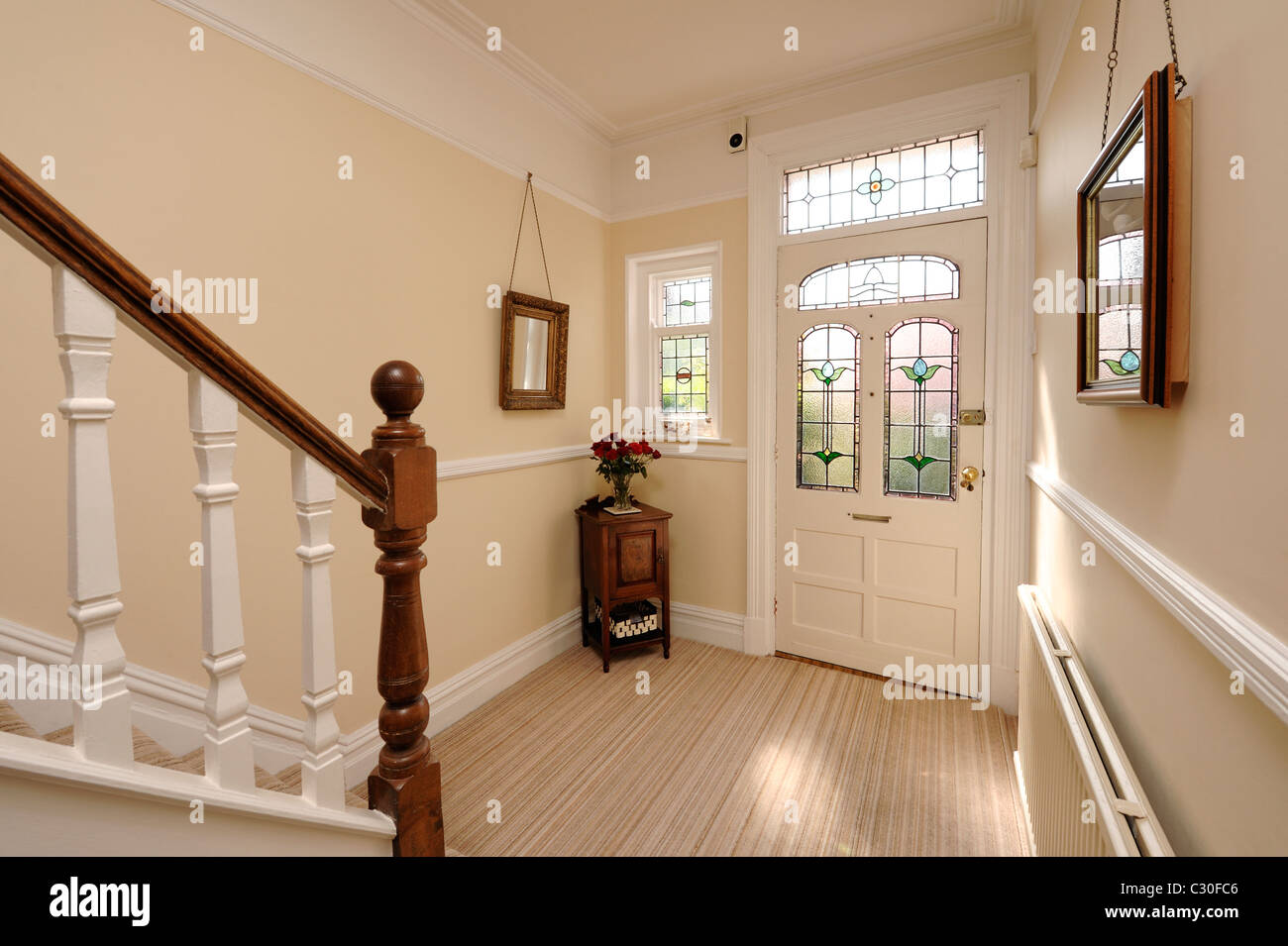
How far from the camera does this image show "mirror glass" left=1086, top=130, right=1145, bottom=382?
1097 mm

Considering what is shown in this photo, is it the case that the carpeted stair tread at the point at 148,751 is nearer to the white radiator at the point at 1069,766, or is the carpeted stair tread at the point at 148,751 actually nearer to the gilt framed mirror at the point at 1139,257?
the white radiator at the point at 1069,766

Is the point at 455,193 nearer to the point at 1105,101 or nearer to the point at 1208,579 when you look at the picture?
the point at 1105,101

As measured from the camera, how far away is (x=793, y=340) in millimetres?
3186

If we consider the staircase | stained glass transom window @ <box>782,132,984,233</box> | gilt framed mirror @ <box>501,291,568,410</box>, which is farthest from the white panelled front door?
the staircase

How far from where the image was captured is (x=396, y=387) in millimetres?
1180

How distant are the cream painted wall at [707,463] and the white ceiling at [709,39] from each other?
2.00 ft

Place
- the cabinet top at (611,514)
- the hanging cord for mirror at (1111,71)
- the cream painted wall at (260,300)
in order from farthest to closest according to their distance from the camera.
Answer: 1. the cabinet top at (611,514)
2. the cream painted wall at (260,300)
3. the hanging cord for mirror at (1111,71)

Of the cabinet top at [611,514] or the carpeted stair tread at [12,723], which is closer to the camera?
the carpeted stair tread at [12,723]

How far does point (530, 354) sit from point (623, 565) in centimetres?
119

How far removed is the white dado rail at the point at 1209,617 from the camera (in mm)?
692

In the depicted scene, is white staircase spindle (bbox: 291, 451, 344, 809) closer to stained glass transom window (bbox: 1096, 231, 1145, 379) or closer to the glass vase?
stained glass transom window (bbox: 1096, 231, 1145, 379)

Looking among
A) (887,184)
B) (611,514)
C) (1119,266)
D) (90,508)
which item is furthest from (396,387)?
(887,184)

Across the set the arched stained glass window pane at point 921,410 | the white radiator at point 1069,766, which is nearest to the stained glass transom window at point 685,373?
the arched stained glass window pane at point 921,410

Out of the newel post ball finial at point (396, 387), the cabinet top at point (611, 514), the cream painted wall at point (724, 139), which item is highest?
the cream painted wall at point (724, 139)
